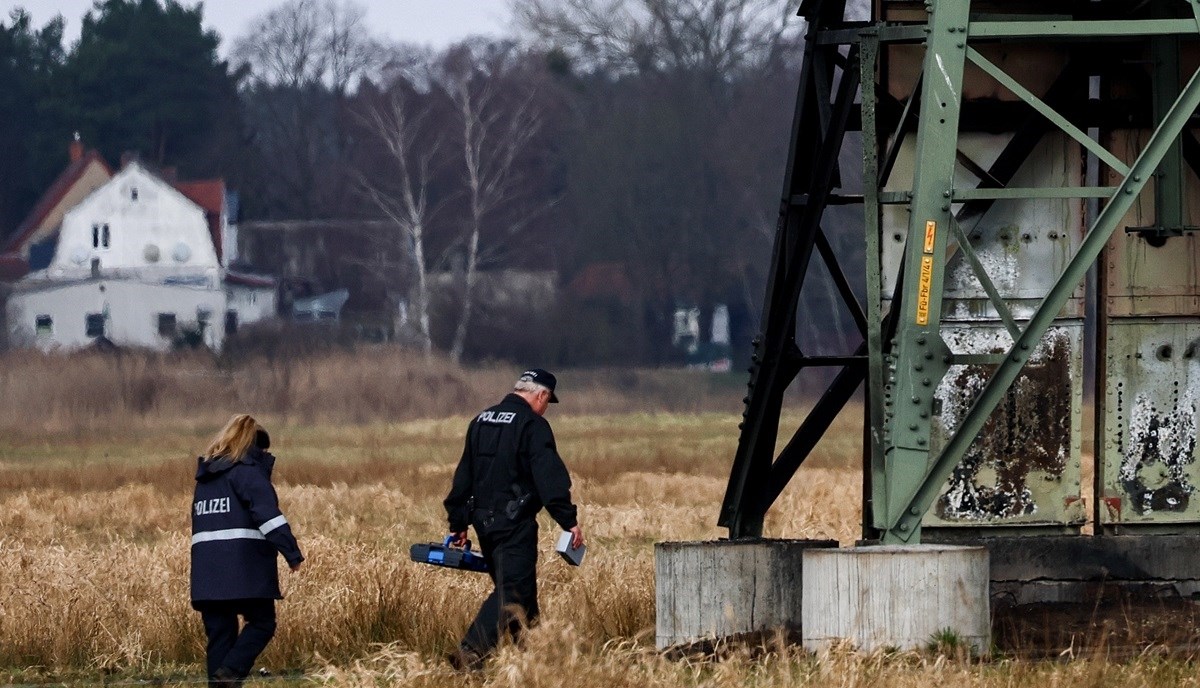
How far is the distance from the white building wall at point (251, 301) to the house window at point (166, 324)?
8.57 feet

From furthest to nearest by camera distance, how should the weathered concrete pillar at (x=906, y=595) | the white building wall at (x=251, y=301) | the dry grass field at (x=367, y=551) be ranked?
the white building wall at (x=251, y=301), the weathered concrete pillar at (x=906, y=595), the dry grass field at (x=367, y=551)

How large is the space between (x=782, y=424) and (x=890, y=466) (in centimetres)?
3710

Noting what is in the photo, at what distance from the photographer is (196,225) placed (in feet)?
245

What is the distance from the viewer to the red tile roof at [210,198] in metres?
73.6

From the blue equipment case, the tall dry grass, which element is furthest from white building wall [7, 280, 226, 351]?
the blue equipment case

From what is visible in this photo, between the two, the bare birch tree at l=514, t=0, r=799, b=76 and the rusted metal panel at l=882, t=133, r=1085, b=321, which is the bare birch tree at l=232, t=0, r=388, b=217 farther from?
the rusted metal panel at l=882, t=133, r=1085, b=321

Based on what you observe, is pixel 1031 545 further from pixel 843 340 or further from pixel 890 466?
pixel 843 340

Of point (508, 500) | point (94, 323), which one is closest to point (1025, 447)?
point (508, 500)

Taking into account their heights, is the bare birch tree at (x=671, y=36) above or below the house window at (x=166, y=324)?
above

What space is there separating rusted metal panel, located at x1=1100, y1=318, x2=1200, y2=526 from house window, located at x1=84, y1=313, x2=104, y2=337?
5784 cm

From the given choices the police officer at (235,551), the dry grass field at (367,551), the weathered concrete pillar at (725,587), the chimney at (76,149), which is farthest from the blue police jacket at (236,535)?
the chimney at (76,149)

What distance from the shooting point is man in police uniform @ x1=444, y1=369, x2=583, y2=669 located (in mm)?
11273

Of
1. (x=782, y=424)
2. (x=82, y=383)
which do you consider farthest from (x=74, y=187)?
(x=782, y=424)

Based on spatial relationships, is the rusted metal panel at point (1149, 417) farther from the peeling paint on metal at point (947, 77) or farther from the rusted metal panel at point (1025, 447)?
the peeling paint on metal at point (947, 77)
